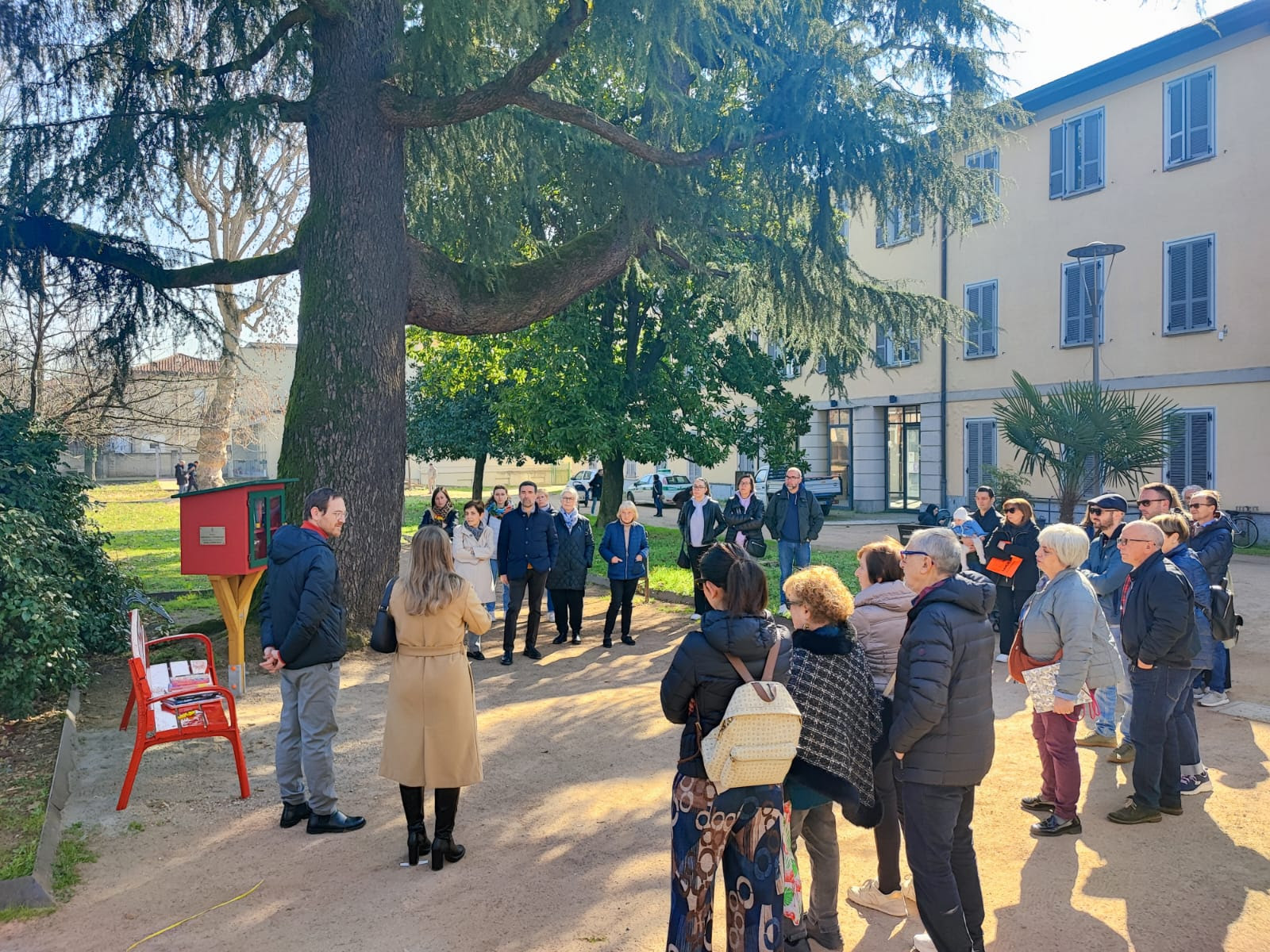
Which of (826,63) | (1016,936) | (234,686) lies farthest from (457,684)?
(826,63)

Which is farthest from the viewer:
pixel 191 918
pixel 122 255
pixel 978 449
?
pixel 978 449

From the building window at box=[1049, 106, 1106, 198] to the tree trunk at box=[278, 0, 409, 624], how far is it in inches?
727

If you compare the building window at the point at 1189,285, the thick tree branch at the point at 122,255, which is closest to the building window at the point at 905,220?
the thick tree branch at the point at 122,255

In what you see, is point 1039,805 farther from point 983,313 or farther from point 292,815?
point 983,313

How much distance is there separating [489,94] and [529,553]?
4.53m

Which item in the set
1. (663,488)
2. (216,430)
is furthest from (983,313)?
(216,430)

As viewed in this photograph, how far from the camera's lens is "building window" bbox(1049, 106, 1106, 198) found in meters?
22.7

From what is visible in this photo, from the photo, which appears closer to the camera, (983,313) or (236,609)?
(236,609)

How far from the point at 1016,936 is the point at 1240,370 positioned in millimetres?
19431

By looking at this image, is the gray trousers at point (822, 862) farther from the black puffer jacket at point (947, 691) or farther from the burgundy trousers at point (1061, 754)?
the burgundy trousers at point (1061, 754)

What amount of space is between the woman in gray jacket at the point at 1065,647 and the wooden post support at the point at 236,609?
6.05m

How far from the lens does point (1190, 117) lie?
67.7 ft

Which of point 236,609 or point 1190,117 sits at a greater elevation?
point 1190,117

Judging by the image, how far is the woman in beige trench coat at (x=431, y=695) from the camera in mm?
4789
